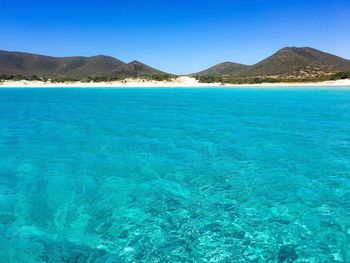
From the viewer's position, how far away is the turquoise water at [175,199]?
972 cm

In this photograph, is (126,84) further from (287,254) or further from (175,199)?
(287,254)

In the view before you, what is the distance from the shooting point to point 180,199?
13.4 metres

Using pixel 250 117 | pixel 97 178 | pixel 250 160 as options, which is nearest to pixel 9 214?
pixel 97 178

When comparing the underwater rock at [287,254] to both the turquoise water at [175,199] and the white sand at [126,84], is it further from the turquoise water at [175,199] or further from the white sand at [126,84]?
the white sand at [126,84]

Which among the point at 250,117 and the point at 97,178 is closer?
the point at 97,178

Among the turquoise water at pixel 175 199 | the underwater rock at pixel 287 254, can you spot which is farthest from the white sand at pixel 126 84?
the underwater rock at pixel 287 254

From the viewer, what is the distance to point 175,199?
13.4 metres

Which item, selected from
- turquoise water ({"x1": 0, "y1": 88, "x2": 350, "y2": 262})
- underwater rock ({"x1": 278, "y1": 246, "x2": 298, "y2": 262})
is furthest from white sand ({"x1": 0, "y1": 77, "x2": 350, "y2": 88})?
underwater rock ({"x1": 278, "y1": 246, "x2": 298, "y2": 262})

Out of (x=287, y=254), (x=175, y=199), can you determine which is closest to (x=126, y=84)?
(x=175, y=199)

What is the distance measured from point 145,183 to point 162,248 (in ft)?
19.3

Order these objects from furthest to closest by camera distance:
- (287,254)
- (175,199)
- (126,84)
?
(126,84) → (175,199) → (287,254)

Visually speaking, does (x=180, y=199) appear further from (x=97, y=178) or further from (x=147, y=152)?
(x=147, y=152)

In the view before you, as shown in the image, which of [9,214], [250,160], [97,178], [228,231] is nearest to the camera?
[228,231]

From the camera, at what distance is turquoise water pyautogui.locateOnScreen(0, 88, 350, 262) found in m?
9.72
